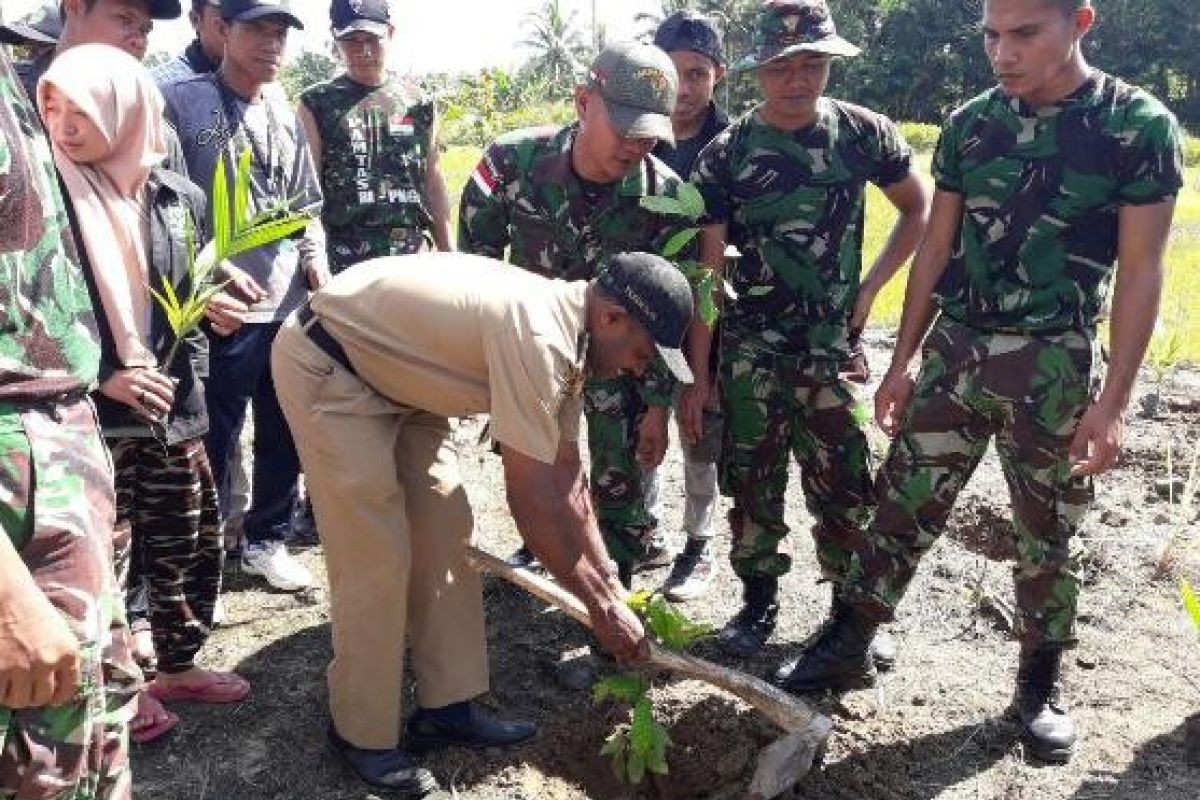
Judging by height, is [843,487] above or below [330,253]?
below

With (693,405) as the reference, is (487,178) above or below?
above

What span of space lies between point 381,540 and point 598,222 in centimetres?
126

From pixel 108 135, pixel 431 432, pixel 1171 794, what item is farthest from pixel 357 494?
pixel 1171 794

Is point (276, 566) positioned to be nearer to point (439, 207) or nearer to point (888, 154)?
point (439, 207)

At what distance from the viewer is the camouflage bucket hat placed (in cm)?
321

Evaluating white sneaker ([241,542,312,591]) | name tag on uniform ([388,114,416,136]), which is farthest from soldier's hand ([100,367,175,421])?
name tag on uniform ([388,114,416,136])

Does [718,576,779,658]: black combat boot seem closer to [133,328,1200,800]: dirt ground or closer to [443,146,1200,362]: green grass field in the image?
[133,328,1200,800]: dirt ground

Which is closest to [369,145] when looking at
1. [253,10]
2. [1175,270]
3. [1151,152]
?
[253,10]

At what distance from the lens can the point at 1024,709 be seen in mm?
3156

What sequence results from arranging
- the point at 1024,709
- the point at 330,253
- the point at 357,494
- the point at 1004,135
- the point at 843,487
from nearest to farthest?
the point at 357,494 < the point at 1004,135 < the point at 1024,709 < the point at 843,487 < the point at 330,253

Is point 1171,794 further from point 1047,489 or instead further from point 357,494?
point 357,494

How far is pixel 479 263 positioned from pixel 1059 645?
2.05 m

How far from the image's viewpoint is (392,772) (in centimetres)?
→ 285

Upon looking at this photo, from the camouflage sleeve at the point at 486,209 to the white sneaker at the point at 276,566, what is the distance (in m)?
1.41
